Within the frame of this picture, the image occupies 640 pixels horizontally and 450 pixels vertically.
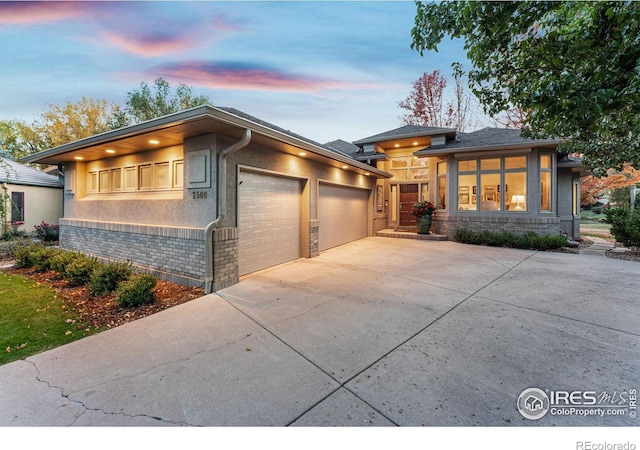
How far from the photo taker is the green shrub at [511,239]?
8.84 metres

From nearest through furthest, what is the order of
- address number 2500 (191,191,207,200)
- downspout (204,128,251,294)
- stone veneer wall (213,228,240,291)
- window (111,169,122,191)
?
downspout (204,128,251,294), stone veneer wall (213,228,240,291), address number 2500 (191,191,207,200), window (111,169,122,191)

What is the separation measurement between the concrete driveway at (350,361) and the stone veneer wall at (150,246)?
1098 mm

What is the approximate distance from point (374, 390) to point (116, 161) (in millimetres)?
8391

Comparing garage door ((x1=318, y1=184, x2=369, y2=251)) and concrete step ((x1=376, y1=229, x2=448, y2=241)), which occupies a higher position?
garage door ((x1=318, y1=184, x2=369, y2=251))

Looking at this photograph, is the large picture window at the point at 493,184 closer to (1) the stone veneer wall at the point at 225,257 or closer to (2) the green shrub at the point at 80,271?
(1) the stone veneer wall at the point at 225,257

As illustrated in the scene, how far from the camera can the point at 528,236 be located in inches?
367

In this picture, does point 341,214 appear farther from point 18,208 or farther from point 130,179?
point 18,208

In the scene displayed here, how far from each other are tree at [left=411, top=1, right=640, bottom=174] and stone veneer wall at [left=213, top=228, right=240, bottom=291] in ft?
14.5

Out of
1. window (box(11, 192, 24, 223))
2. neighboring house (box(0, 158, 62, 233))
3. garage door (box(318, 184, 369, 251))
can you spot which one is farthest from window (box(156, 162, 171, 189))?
window (box(11, 192, 24, 223))

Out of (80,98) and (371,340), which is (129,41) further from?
(80,98)

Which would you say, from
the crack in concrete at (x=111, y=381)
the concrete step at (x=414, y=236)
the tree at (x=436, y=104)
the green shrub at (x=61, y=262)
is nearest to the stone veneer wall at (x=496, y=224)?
the concrete step at (x=414, y=236)

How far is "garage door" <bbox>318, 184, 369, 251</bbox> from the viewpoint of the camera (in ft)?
28.4

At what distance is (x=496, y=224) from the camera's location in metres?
10.2

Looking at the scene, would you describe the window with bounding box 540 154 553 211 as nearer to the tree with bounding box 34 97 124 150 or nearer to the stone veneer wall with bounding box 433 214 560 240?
the stone veneer wall with bounding box 433 214 560 240
